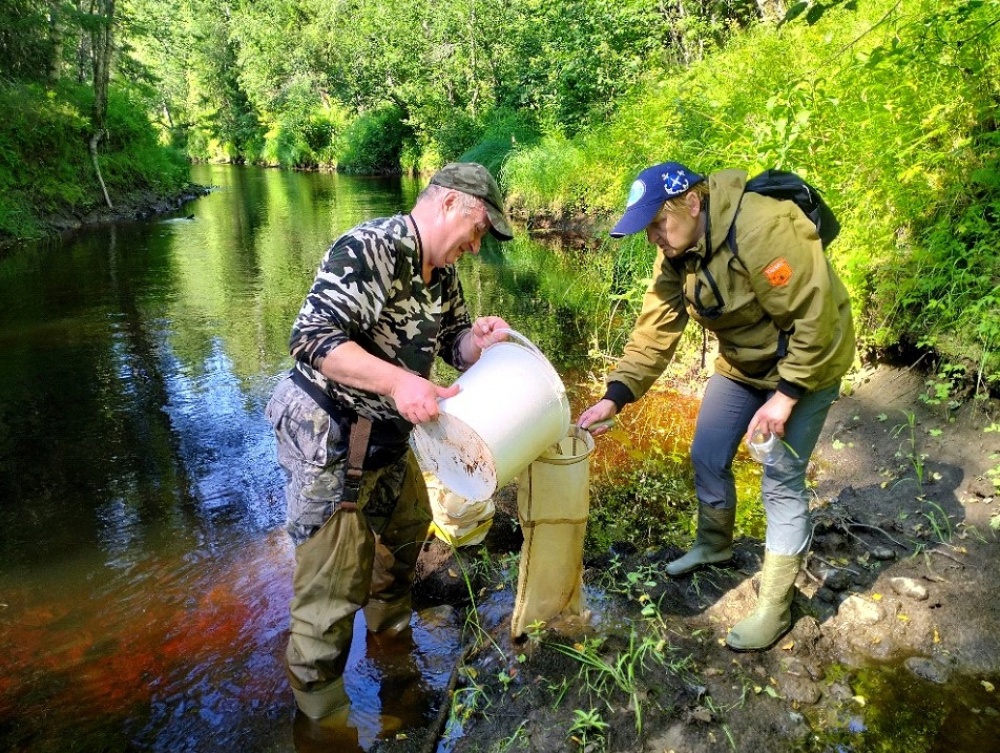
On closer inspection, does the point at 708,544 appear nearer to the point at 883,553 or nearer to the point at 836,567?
the point at 836,567

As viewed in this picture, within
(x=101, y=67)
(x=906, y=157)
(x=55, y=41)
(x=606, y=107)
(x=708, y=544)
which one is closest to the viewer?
(x=708, y=544)

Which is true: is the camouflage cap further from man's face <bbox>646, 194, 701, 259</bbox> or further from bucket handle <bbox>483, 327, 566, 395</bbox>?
man's face <bbox>646, 194, 701, 259</bbox>

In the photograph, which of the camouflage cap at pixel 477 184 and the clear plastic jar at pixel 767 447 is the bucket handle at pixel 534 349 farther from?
the clear plastic jar at pixel 767 447

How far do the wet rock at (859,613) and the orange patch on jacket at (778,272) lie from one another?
149cm

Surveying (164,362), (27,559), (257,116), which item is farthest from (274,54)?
(27,559)

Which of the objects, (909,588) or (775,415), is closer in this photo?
(775,415)

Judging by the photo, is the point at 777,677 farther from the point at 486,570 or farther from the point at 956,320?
the point at 956,320

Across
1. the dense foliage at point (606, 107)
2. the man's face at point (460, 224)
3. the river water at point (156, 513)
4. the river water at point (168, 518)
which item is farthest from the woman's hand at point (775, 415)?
the dense foliage at point (606, 107)

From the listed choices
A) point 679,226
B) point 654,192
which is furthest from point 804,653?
point 654,192

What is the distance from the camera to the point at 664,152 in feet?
20.2

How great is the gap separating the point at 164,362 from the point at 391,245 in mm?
6047

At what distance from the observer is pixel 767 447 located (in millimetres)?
2488

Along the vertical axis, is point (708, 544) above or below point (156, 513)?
above

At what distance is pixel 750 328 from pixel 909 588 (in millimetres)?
1401
